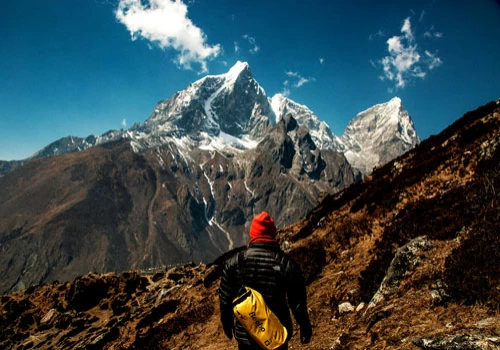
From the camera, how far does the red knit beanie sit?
640 cm

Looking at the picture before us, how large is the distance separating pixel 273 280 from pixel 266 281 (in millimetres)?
134

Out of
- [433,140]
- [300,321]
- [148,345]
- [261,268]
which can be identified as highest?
[433,140]

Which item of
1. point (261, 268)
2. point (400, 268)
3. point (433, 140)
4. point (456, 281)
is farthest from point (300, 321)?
point (433, 140)

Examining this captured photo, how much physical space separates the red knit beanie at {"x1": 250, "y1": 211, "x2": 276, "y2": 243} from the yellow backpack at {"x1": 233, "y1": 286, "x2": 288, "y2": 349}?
119cm

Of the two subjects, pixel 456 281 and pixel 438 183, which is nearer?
pixel 456 281

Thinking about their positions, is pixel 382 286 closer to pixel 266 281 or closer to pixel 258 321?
pixel 266 281

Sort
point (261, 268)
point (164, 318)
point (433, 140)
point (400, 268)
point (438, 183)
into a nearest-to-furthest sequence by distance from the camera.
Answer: point (261, 268) < point (400, 268) < point (438, 183) < point (164, 318) < point (433, 140)

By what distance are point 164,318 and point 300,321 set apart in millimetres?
17100

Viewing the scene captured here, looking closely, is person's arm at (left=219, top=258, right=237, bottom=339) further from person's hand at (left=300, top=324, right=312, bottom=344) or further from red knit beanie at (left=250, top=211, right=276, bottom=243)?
person's hand at (left=300, top=324, right=312, bottom=344)

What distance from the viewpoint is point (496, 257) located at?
7355 millimetres

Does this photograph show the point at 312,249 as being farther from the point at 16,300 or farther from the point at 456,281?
the point at 16,300

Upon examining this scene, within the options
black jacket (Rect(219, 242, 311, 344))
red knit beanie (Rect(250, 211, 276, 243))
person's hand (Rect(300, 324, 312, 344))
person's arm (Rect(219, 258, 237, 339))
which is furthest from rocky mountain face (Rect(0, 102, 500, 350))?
red knit beanie (Rect(250, 211, 276, 243))

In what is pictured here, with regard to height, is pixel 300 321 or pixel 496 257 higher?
pixel 300 321

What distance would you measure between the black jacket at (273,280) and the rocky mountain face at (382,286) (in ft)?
7.39
